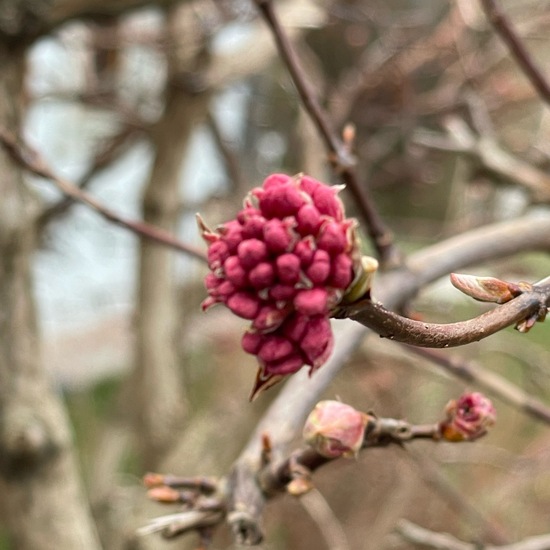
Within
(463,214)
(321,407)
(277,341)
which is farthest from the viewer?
(463,214)

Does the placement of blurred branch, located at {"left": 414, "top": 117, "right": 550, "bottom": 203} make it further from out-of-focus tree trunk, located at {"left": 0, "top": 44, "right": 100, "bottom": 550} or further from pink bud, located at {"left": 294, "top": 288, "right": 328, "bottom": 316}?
pink bud, located at {"left": 294, "top": 288, "right": 328, "bottom": 316}

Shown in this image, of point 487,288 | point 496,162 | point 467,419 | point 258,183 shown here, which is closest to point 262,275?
point 487,288

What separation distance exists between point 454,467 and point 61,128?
1.94m

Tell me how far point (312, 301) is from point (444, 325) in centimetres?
8

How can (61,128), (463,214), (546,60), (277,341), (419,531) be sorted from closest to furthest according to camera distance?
(277,341) → (419,531) → (463,214) → (546,60) → (61,128)

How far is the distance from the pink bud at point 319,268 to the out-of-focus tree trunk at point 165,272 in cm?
141

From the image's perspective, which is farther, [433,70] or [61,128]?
[61,128]

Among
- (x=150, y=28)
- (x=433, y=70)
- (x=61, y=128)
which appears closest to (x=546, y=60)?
(x=433, y=70)

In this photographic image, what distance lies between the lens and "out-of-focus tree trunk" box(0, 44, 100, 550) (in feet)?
2.92

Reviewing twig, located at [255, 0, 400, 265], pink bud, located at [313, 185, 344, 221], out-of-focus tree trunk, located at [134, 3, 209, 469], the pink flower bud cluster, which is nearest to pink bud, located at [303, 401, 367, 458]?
the pink flower bud cluster

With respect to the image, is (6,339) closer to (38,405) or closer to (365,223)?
(38,405)

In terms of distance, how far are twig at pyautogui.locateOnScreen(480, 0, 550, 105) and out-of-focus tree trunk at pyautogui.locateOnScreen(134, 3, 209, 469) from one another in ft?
3.04

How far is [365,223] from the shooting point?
2.39 feet

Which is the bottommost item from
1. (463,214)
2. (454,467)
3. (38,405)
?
(454,467)
